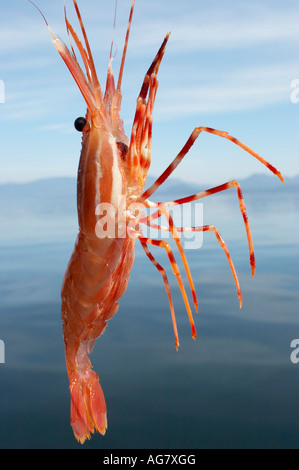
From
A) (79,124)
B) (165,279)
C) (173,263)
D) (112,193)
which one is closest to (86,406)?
(165,279)

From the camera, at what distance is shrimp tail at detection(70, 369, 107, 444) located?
2730 mm

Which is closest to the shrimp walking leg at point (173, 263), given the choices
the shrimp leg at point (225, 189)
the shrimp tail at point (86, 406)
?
the shrimp leg at point (225, 189)

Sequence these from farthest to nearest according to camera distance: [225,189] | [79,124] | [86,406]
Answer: [86,406] < [79,124] < [225,189]

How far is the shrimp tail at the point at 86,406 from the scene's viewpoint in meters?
2.73

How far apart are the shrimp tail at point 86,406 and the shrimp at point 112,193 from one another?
1.79 ft

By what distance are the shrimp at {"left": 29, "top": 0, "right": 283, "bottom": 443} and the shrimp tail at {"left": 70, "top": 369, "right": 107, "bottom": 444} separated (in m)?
0.54

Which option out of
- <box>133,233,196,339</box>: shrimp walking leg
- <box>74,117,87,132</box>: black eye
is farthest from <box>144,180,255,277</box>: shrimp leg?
<box>74,117,87,132</box>: black eye

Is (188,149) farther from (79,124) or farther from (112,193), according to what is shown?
(79,124)

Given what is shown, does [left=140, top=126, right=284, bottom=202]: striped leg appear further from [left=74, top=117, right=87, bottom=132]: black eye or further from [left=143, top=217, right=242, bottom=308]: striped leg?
[left=74, top=117, right=87, bottom=132]: black eye

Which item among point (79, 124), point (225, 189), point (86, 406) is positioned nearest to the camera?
point (225, 189)

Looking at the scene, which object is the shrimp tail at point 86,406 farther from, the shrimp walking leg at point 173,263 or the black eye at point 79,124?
the black eye at point 79,124

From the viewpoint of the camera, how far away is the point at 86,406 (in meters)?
2.78

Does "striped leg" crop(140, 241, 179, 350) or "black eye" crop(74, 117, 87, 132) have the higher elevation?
"black eye" crop(74, 117, 87, 132)

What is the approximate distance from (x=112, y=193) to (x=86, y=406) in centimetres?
133
